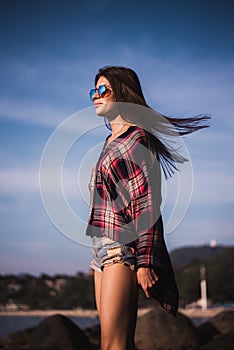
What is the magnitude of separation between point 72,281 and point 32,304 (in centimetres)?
733

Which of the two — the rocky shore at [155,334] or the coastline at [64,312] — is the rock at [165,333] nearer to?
the rocky shore at [155,334]

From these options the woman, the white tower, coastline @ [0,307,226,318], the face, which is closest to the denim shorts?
the woman

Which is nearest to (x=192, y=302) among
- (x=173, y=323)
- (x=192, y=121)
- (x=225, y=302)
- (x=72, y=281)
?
(x=225, y=302)

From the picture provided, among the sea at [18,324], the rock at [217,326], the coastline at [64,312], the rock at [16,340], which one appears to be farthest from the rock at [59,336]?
the coastline at [64,312]

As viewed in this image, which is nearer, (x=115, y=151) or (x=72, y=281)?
(x=115, y=151)

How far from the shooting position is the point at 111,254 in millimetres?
2854

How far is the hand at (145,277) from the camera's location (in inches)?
109

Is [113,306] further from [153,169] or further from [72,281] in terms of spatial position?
[72,281]

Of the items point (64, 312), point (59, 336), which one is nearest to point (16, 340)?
point (59, 336)

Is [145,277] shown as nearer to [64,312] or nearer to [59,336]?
[59,336]

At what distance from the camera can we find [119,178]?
2998 mm

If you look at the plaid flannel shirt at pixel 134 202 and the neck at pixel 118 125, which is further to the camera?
the neck at pixel 118 125

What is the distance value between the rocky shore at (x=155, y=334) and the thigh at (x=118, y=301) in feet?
21.9

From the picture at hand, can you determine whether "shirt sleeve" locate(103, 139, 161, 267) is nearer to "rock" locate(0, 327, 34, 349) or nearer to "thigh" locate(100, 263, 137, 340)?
"thigh" locate(100, 263, 137, 340)
